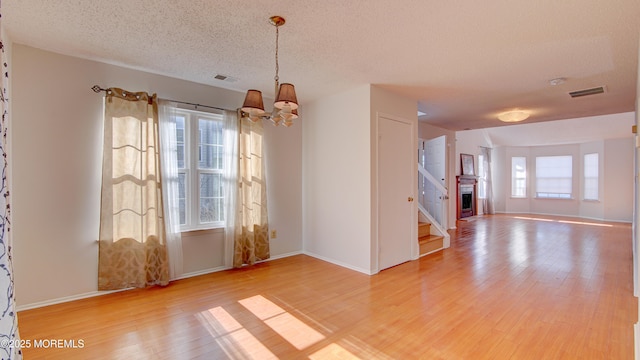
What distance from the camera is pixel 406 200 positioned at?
427cm

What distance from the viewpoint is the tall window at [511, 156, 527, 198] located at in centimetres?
1008

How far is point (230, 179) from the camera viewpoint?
12.5 feet

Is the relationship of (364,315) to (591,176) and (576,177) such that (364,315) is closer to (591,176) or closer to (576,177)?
(591,176)

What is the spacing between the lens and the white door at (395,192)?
3.88 m

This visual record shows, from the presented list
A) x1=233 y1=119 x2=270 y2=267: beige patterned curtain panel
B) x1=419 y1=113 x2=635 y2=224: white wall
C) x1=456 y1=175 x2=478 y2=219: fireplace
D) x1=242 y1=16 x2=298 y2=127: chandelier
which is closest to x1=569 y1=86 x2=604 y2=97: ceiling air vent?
x1=419 y1=113 x2=635 y2=224: white wall

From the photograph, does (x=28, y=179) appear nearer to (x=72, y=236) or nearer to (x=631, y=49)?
(x=72, y=236)

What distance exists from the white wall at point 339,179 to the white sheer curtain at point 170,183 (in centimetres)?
194

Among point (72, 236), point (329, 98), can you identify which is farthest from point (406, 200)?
point (72, 236)

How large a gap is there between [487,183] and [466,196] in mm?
1709

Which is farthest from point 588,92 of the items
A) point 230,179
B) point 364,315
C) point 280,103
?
point 230,179

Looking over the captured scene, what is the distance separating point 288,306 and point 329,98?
289cm

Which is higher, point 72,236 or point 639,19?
point 639,19

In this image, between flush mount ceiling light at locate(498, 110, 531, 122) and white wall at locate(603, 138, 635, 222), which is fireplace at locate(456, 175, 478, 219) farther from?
flush mount ceiling light at locate(498, 110, 531, 122)

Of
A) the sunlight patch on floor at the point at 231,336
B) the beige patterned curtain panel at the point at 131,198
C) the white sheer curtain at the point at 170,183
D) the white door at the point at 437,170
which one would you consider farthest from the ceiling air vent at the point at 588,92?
the beige patterned curtain panel at the point at 131,198
